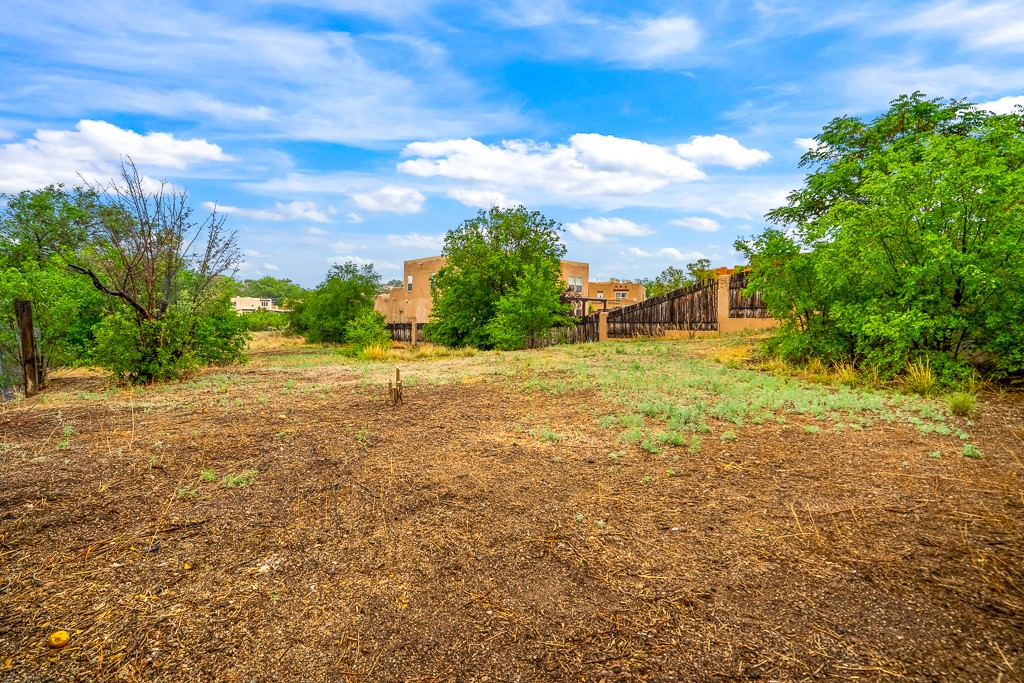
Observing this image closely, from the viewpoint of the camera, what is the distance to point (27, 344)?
8.09 metres

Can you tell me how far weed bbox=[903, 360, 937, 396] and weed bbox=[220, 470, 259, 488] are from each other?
8.04 m

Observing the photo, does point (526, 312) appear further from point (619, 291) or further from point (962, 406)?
point (619, 291)

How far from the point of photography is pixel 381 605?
260 cm

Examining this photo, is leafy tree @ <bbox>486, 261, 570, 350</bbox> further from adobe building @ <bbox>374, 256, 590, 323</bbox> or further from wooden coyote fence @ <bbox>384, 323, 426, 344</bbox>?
adobe building @ <bbox>374, 256, 590, 323</bbox>

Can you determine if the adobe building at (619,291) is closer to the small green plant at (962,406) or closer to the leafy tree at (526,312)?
the leafy tree at (526,312)

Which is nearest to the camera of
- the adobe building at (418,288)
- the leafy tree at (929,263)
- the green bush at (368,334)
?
the leafy tree at (929,263)

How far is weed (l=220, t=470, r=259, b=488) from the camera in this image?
385 centimetres

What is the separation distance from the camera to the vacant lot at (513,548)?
7.35 ft

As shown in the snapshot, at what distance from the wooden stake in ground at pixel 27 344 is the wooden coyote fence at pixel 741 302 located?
62.6 ft

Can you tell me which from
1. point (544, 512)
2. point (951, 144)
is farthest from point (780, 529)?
point (951, 144)

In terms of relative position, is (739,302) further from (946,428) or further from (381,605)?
(381,605)

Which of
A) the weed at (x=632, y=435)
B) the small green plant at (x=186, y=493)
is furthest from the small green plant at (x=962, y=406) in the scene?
the small green plant at (x=186, y=493)

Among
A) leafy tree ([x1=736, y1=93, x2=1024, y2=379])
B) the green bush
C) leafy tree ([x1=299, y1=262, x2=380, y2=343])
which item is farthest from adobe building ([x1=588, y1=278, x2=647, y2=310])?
leafy tree ([x1=736, y1=93, x2=1024, y2=379])

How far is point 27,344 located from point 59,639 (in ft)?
27.0
